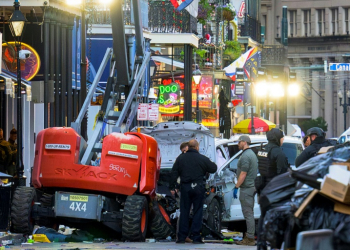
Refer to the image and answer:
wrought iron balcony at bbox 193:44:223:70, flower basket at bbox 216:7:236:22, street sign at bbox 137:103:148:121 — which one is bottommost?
street sign at bbox 137:103:148:121

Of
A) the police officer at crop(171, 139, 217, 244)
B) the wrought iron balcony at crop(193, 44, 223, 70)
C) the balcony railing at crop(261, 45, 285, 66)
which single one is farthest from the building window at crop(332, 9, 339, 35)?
the police officer at crop(171, 139, 217, 244)

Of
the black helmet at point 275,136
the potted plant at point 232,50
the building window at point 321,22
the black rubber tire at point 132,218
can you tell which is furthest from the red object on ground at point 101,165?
the building window at point 321,22

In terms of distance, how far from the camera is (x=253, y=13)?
68562 mm

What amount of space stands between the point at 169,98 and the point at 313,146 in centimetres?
2375

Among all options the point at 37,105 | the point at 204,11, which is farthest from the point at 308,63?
the point at 37,105

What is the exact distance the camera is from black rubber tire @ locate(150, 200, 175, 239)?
54.1 ft

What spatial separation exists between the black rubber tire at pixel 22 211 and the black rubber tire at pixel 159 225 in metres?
2.24

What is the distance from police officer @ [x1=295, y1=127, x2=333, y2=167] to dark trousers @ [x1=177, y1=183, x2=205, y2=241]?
173 centimetres

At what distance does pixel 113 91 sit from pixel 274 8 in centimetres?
7137

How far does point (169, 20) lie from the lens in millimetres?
38781

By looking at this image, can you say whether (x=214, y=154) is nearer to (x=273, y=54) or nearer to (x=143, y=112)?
(x=143, y=112)

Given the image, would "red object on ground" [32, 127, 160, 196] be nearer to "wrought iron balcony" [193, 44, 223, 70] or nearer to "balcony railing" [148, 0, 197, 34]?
"balcony railing" [148, 0, 197, 34]

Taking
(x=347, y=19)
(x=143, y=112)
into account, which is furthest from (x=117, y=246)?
(x=347, y=19)

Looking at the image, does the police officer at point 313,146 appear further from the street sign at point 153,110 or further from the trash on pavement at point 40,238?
the street sign at point 153,110
